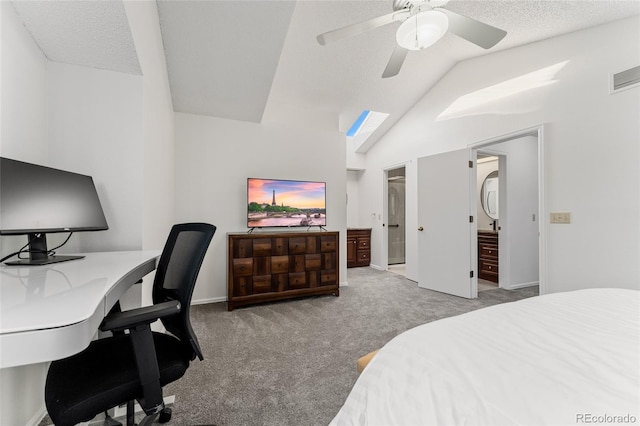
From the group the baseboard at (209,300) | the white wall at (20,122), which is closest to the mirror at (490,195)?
the baseboard at (209,300)

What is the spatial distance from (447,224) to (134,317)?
12.7ft

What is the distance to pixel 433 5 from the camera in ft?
5.61

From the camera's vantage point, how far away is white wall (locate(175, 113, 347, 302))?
345 cm

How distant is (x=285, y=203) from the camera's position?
377 centimetres

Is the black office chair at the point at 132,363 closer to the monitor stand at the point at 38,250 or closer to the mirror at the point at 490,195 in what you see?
the monitor stand at the point at 38,250

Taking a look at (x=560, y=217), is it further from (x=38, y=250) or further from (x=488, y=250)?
(x=38, y=250)

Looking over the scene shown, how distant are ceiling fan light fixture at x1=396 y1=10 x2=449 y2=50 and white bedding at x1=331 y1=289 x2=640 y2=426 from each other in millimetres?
1743

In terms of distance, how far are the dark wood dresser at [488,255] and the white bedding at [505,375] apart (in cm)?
379

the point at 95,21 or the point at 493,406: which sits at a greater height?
the point at 95,21

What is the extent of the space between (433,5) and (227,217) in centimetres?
309

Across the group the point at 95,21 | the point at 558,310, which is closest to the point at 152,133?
the point at 95,21

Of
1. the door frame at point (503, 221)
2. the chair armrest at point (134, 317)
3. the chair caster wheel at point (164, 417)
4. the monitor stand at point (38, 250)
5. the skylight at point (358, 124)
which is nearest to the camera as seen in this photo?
the chair armrest at point (134, 317)

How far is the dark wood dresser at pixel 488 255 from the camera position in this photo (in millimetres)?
4332

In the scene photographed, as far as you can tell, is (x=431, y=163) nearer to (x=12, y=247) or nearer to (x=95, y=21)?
(x=95, y=21)
